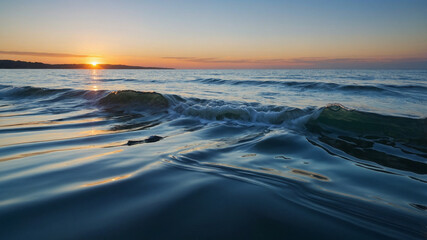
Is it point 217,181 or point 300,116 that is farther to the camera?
point 300,116

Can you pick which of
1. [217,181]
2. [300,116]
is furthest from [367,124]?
[217,181]

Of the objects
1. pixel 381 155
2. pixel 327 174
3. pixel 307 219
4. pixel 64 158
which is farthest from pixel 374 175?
pixel 64 158

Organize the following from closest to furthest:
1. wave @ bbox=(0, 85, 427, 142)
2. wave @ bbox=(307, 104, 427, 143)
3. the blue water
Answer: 1. the blue water
2. wave @ bbox=(307, 104, 427, 143)
3. wave @ bbox=(0, 85, 427, 142)

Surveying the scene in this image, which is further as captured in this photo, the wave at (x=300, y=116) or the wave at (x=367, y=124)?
the wave at (x=300, y=116)

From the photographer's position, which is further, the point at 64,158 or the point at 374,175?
the point at 64,158

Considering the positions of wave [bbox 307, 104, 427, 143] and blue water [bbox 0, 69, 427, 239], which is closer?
blue water [bbox 0, 69, 427, 239]

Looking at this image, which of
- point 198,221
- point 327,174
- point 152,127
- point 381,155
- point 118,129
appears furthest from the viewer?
point 152,127

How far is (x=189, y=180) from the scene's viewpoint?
213cm

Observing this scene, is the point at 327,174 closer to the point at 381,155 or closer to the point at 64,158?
the point at 381,155

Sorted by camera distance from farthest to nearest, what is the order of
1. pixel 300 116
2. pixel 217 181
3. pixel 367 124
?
pixel 300 116 < pixel 367 124 < pixel 217 181

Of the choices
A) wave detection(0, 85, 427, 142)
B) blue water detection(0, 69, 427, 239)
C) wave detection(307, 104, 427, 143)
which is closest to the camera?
blue water detection(0, 69, 427, 239)

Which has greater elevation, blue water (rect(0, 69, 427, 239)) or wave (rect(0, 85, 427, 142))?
wave (rect(0, 85, 427, 142))

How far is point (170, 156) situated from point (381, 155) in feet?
8.97

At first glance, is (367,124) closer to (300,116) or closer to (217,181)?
(300,116)
